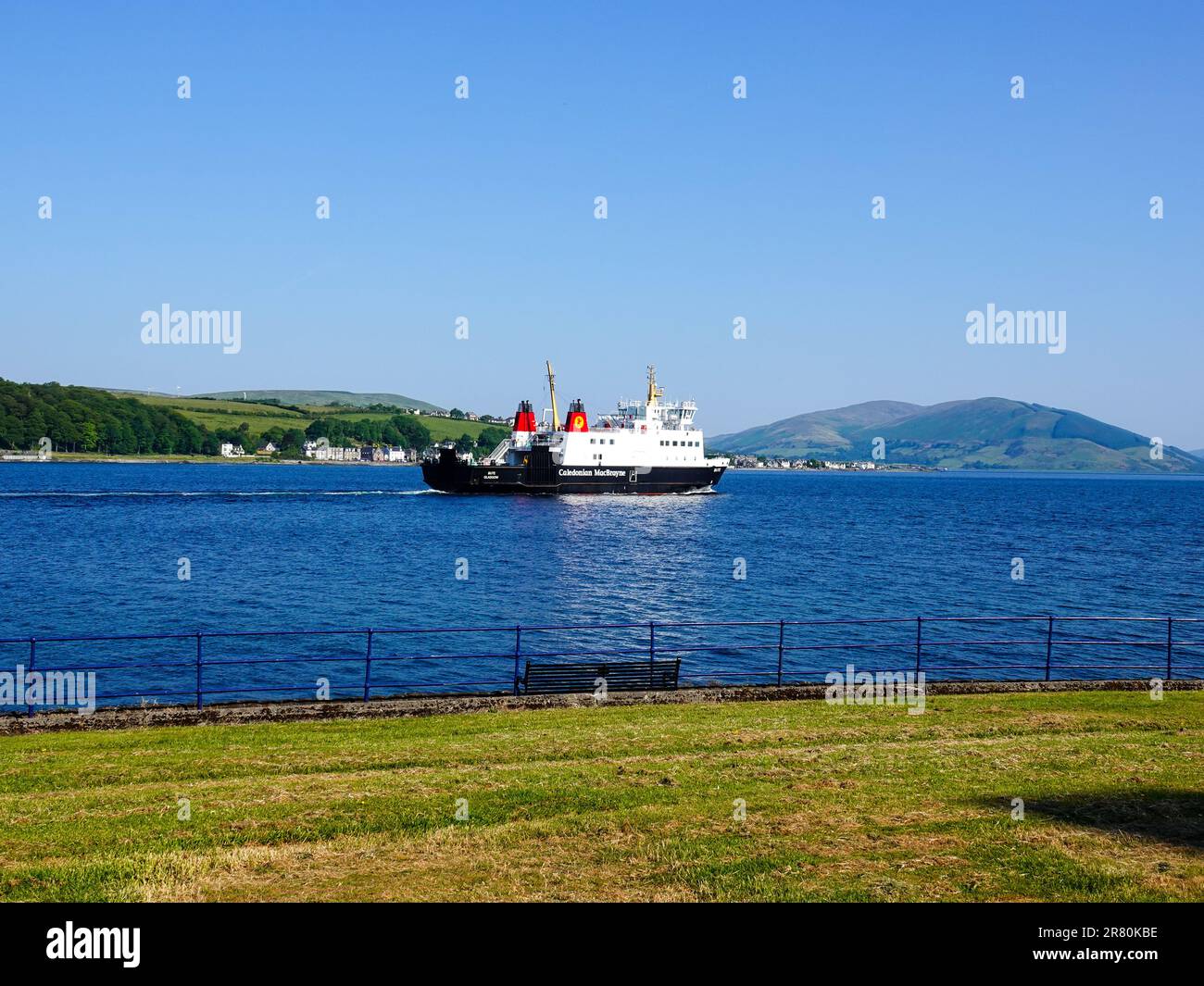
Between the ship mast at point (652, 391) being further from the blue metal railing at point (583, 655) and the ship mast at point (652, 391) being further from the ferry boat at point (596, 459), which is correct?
the blue metal railing at point (583, 655)

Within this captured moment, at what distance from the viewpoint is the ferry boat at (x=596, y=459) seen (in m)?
105

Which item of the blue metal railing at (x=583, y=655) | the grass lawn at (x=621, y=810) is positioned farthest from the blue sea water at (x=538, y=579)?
the grass lawn at (x=621, y=810)

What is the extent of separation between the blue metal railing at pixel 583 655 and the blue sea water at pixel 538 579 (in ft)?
0.52

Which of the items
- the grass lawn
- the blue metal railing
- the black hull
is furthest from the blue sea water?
the grass lawn

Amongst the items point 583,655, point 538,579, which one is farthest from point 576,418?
point 583,655

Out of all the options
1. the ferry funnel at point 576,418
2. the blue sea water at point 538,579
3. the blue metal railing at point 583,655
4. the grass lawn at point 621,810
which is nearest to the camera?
the grass lawn at point 621,810

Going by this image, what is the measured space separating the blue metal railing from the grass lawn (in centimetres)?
941

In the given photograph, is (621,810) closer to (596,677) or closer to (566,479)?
(596,677)

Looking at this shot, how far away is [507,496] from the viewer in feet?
368

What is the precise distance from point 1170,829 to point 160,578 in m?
44.8

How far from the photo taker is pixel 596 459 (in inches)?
4171

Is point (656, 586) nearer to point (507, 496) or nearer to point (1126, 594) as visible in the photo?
point (1126, 594)
